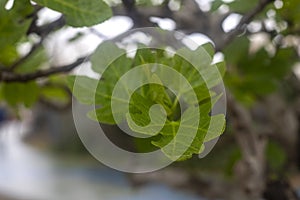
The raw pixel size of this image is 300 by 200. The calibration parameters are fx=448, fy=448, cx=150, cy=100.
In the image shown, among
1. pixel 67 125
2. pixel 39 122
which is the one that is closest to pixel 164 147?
pixel 67 125

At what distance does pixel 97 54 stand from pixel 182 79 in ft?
0.17

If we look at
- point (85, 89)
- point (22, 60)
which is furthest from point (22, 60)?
point (85, 89)

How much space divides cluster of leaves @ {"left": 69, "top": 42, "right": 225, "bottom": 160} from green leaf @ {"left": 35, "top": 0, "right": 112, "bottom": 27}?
2 centimetres

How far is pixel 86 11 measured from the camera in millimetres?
209

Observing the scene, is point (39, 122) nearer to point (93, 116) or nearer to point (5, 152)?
point (5, 152)

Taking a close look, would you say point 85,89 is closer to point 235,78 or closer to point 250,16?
point 250,16

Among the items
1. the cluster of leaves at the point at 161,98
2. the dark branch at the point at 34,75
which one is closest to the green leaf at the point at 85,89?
the cluster of leaves at the point at 161,98

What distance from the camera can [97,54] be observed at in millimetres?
226

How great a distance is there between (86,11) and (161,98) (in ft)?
0.18

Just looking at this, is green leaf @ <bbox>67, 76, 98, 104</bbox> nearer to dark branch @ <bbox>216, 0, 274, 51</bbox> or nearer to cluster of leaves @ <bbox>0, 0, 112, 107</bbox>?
cluster of leaves @ <bbox>0, 0, 112, 107</bbox>

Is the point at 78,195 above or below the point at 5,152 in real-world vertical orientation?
above

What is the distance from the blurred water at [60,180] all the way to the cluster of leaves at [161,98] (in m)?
0.73

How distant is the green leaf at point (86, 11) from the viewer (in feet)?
0.67

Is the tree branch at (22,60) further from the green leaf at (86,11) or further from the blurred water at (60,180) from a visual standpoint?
the blurred water at (60,180)
